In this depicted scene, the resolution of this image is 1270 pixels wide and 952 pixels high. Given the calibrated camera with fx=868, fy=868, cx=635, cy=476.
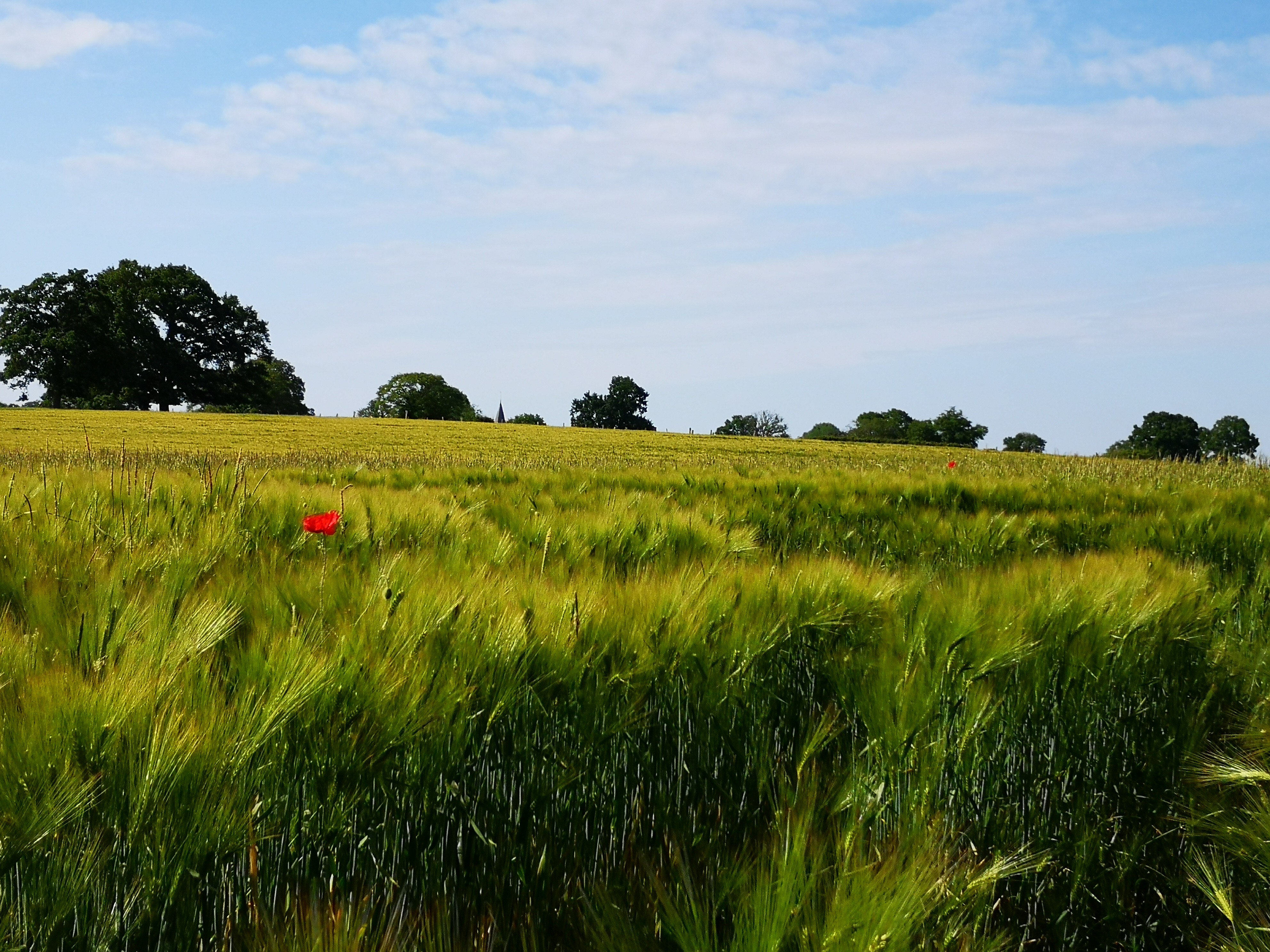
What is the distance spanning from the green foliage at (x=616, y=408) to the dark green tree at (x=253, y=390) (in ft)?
118

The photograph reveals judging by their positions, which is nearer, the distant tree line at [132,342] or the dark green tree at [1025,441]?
the distant tree line at [132,342]

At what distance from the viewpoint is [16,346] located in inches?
2112

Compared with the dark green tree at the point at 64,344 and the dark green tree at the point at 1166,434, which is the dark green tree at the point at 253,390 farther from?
the dark green tree at the point at 1166,434

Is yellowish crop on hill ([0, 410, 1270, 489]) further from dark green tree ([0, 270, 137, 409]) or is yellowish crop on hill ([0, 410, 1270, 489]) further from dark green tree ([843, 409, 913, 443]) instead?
dark green tree ([843, 409, 913, 443])

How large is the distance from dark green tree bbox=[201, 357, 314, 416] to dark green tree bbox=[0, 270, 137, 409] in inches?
263

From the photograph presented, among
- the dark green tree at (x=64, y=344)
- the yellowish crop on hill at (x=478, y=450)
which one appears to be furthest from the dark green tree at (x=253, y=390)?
the yellowish crop on hill at (x=478, y=450)

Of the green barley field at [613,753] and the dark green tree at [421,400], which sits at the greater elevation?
the dark green tree at [421,400]

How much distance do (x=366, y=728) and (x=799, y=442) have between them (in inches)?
1531

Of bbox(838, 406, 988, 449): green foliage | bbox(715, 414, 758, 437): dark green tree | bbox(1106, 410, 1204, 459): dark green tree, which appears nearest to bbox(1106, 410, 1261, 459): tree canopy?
bbox(1106, 410, 1204, 459): dark green tree

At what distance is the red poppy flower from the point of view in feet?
8.95

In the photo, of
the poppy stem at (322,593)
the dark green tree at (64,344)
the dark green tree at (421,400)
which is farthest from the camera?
the dark green tree at (421,400)

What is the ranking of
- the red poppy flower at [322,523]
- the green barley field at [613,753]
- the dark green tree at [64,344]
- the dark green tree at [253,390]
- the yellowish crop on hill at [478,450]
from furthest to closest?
the dark green tree at [253,390] < the dark green tree at [64,344] < the yellowish crop on hill at [478,450] < the red poppy flower at [322,523] < the green barley field at [613,753]

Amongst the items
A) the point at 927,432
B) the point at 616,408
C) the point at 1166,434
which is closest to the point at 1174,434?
the point at 1166,434

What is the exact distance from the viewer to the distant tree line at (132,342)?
2130 inches
